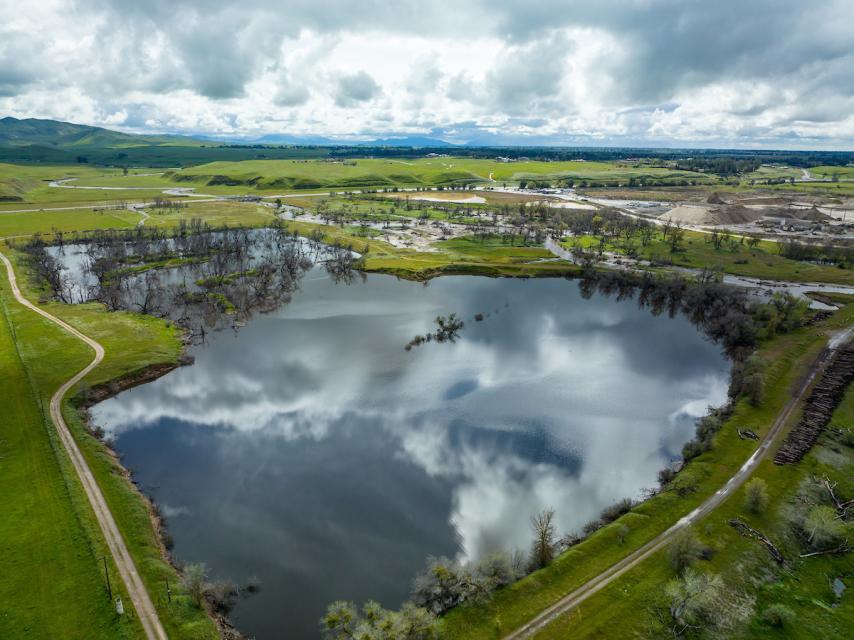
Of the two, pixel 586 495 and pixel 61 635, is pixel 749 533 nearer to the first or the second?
pixel 586 495

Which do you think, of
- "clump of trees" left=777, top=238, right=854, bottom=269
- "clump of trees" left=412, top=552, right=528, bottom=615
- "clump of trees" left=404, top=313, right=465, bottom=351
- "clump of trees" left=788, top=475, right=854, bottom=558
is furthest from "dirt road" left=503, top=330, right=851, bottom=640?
"clump of trees" left=777, top=238, right=854, bottom=269

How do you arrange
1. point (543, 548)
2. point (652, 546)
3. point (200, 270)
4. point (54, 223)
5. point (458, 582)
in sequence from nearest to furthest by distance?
point (458, 582), point (543, 548), point (652, 546), point (200, 270), point (54, 223)

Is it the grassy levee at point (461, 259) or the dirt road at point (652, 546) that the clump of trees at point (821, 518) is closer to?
the dirt road at point (652, 546)

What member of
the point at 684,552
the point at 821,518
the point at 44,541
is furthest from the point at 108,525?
the point at 821,518

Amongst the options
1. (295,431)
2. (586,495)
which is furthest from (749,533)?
(295,431)

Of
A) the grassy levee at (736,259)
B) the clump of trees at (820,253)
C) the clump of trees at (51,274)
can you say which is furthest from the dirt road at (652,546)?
the clump of trees at (51,274)

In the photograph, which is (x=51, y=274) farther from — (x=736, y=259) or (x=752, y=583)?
(x=736, y=259)
